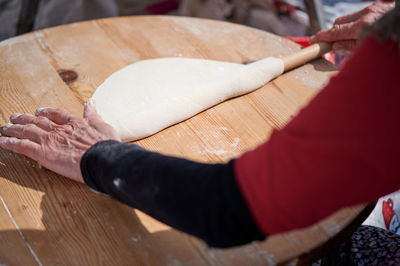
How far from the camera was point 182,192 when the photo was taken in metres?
0.78

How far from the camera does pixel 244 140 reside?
4.05 ft

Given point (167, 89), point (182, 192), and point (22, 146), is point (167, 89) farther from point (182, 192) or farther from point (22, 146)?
point (182, 192)

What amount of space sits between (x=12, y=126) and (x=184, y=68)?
0.63 metres

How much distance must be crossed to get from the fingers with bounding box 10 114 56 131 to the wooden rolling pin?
34.2 inches

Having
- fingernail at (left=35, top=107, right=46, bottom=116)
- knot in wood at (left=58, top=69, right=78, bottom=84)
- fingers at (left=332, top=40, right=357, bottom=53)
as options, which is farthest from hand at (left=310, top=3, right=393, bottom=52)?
fingernail at (left=35, top=107, right=46, bottom=116)

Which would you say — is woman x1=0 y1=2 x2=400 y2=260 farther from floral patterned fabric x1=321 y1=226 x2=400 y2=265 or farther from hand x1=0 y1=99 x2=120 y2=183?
floral patterned fabric x1=321 y1=226 x2=400 y2=265

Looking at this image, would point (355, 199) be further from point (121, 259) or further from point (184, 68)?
point (184, 68)

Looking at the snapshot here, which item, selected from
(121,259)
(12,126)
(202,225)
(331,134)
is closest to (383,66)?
(331,134)

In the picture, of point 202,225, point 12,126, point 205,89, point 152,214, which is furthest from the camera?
point 205,89

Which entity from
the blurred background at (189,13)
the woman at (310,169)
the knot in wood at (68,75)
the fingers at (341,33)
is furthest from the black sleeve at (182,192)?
the blurred background at (189,13)

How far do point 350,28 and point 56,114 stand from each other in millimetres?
1149

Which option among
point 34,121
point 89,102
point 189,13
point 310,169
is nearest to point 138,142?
point 89,102

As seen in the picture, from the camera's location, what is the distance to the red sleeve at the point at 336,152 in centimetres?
65

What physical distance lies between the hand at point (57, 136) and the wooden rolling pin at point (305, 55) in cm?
75
